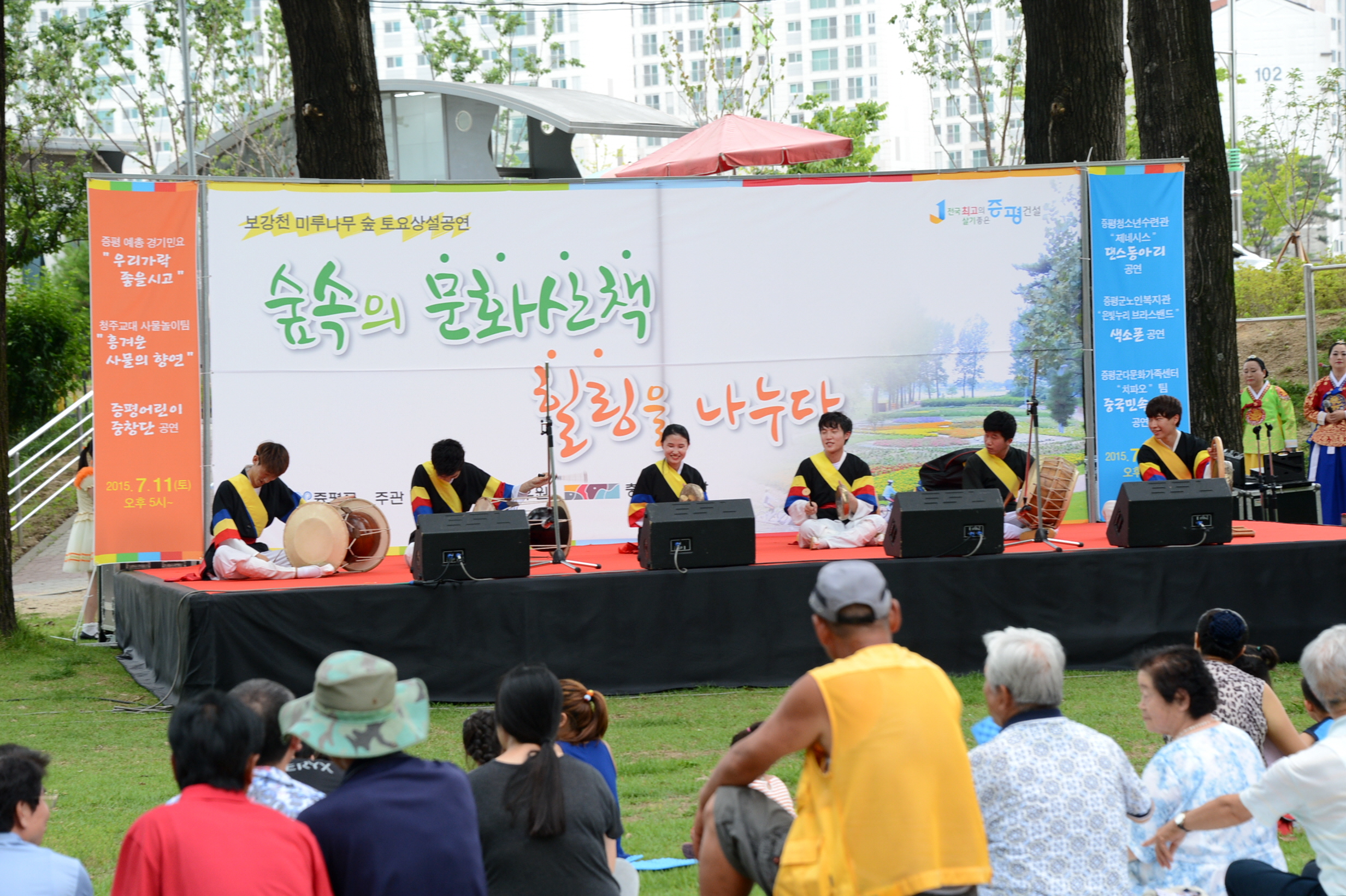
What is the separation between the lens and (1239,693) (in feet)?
11.6

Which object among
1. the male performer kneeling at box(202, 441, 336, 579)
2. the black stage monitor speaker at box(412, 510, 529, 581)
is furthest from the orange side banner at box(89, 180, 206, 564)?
the black stage monitor speaker at box(412, 510, 529, 581)

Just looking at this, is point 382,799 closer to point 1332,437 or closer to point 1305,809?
point 1305,809

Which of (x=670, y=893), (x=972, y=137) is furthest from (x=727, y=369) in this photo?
(x=972, y=137)

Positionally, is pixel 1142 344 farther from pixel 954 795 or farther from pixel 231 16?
pixel 231 16

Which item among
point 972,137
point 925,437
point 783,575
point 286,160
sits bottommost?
point 783,575

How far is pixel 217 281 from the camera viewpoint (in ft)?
25.0

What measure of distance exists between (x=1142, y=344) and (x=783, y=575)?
3458 mm

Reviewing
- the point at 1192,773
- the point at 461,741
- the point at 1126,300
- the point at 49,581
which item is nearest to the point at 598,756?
the point at 1192,773

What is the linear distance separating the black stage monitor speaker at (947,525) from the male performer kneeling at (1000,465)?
2.95 feet

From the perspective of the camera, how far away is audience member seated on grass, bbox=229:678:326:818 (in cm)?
254

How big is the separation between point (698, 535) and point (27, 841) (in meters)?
4.20

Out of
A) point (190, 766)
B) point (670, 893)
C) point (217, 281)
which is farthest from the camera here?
point (217, 281)

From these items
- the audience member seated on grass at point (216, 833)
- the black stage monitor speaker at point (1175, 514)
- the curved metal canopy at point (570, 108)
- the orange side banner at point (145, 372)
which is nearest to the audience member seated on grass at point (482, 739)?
the audience member seated on grass at point (216, 833)

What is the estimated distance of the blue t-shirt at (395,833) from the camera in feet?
7.39
